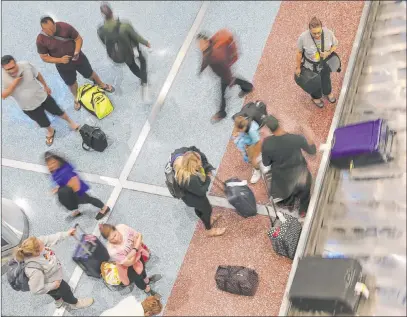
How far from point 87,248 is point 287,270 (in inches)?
99.3

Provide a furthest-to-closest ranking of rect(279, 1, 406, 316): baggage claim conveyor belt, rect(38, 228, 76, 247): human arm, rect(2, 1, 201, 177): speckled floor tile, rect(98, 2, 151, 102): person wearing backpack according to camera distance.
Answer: rect(2, 1, 201, 177): speckled floor tile
rect(98, 2, 151, 102): person wearing backpack
rect(38, 228, 76, 247): human arm
rect(279, 1, 406, 316): baggage claim conveyor belt

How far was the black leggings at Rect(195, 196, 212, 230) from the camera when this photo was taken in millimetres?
7676

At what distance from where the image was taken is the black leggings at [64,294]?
25.0 feet

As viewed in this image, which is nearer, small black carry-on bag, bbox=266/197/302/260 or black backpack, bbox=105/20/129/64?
small black carry-on bag, bbox=266/197/302/260

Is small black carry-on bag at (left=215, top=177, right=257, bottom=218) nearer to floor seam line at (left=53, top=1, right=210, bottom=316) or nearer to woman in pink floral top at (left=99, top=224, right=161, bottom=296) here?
woman in pink floral top at (left=99, top=224, right=161, bottom=296)

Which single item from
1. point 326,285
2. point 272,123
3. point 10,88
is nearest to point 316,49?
point 272,123

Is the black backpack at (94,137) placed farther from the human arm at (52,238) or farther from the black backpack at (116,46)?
the human arm at (52,238)

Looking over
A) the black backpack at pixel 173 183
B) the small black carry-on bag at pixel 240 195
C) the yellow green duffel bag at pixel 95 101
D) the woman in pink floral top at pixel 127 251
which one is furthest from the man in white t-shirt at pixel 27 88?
the small black carry-on bag at pixel 240 195

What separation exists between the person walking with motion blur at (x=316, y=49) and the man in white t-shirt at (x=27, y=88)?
11.9 feet

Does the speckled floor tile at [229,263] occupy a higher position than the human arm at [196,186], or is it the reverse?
the human arm at [196,186]

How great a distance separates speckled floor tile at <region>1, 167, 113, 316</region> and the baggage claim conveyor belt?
3.27m

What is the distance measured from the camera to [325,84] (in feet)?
29.0

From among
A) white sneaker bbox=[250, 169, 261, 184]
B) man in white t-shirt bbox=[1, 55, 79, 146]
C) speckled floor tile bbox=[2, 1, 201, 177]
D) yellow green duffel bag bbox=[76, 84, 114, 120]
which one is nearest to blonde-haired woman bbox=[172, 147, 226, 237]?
white sneaker bbox=[250, 169, 261, 184]

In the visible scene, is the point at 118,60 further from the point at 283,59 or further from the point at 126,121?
the point at 283,59
